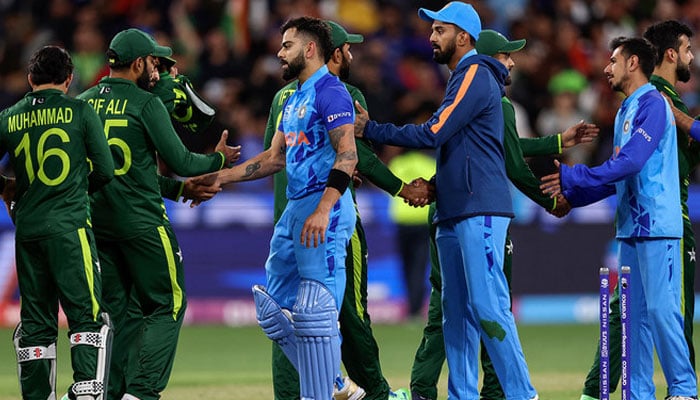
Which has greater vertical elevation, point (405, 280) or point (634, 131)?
point (634, 131)

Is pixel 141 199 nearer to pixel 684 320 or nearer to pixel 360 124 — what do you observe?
pixel 360 124

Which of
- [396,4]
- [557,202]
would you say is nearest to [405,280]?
[396,4]

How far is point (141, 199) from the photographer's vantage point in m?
8.38

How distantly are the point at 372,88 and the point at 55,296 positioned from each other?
9185 millimetres

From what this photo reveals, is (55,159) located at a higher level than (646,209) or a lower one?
higher

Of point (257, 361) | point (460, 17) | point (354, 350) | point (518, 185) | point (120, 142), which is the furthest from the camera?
point (257, 361)

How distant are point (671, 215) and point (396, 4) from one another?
12.2m

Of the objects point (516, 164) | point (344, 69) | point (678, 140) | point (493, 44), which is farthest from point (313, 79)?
point (678, 140)

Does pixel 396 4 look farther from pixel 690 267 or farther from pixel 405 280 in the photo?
pixel 690 267

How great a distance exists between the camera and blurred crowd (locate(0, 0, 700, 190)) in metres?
17.1

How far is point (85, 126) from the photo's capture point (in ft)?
26.1

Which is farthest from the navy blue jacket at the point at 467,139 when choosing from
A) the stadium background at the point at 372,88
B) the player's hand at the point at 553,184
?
the stadium background at the point at 372,88

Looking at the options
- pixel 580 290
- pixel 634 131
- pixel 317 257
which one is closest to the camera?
pixel 317 257

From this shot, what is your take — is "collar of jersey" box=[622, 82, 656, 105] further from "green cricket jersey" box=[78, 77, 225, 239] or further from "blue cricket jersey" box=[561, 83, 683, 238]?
"green cricket jersey" box=[78, 77, 225, 239]
